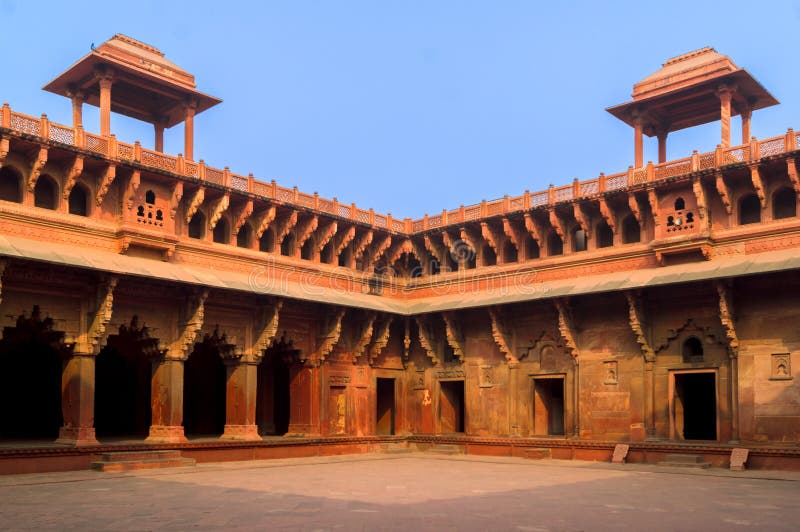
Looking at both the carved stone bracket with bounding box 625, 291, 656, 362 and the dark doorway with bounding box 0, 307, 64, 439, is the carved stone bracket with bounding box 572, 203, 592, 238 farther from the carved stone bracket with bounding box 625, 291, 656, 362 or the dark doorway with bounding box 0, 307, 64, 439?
the dark doorway with bounding box 0, 307, 64, 439

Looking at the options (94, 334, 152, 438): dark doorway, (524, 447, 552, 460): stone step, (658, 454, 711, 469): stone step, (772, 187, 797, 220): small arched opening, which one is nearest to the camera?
(658, 454, 711, 469): stone step

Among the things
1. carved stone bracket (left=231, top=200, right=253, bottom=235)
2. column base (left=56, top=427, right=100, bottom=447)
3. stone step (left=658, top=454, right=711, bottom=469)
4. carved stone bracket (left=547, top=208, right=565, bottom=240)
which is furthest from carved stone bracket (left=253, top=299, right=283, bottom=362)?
stone step (left=658, top=454, right=711, bottom=469)

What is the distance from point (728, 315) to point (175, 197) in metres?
15.9

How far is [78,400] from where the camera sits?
21406 mm

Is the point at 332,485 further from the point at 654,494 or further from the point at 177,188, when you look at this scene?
the point at 177,188

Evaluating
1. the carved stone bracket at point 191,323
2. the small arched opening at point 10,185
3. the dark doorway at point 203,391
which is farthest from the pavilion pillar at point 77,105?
the dark doorway at point 203,391

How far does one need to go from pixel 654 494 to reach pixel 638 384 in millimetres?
8799

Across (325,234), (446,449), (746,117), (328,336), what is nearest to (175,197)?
(325,234)

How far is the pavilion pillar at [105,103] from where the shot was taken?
24125 mm

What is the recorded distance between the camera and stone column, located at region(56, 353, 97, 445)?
69.7 feet

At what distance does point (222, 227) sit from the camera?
26547 millimetres

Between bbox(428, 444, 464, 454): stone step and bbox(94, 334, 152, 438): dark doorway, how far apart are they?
985 centimetres

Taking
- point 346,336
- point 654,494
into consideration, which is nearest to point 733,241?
point 654,494

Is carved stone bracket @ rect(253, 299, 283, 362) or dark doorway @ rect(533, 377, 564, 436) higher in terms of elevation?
carved stone bracket @ rect(253, 299, 283, 362)
